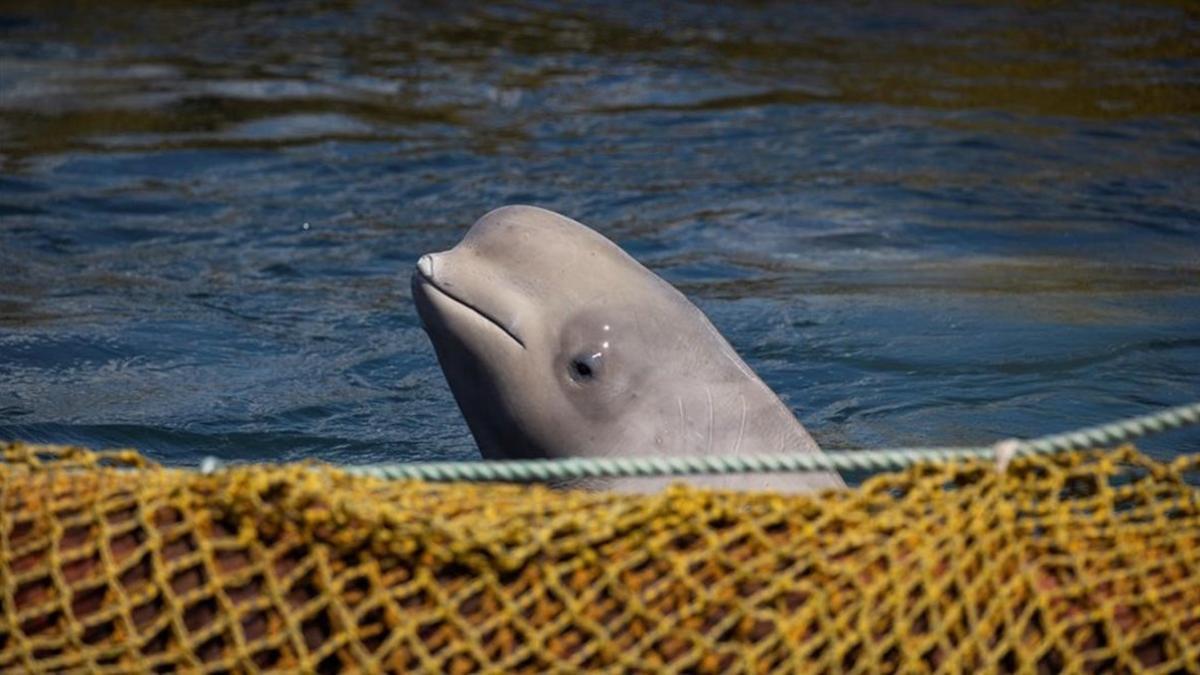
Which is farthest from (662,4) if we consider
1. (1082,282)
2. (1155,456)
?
(1155,456)

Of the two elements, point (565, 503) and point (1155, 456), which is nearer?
point (565, 503)

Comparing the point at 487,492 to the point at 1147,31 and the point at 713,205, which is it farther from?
the point at 1147,31

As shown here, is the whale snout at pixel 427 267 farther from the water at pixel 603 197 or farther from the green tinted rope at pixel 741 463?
the water at pixel 603 197

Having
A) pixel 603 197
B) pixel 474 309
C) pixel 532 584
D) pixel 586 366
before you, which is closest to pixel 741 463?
pixel 532 584

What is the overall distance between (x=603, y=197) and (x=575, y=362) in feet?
20.6

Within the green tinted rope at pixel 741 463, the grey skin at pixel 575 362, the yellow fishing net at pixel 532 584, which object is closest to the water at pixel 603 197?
the grey skin at pixel 575 362

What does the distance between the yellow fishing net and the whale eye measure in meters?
1.47

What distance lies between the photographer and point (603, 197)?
10.8 m

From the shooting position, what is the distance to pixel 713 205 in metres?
10.7

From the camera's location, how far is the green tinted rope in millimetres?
3146

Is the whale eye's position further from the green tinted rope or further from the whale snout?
the green tinted rope

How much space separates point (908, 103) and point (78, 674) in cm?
1082

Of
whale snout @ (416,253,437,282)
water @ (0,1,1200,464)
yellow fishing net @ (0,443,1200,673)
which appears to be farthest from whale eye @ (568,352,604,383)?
water @ (0,1,1200,464)

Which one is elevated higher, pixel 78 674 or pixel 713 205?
pixel 78 674
